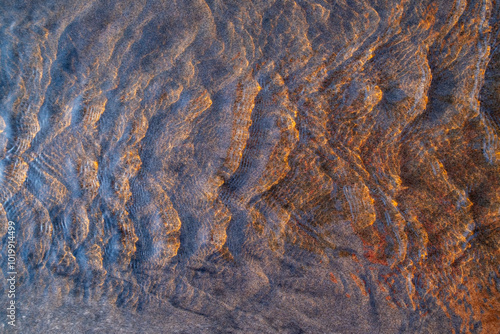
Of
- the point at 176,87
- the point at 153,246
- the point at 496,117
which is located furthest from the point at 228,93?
the point at 496,117

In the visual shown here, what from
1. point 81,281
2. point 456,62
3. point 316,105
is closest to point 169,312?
point 81,281

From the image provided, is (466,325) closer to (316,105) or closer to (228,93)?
(316,105)

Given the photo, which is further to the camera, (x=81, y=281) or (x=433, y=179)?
(x=433, y=179)

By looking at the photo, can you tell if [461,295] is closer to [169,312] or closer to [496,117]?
[496,117]

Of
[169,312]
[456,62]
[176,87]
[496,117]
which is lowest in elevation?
[169,312]

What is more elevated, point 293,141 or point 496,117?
point 496,117

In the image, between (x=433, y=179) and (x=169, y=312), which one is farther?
(x=433, y=179)
